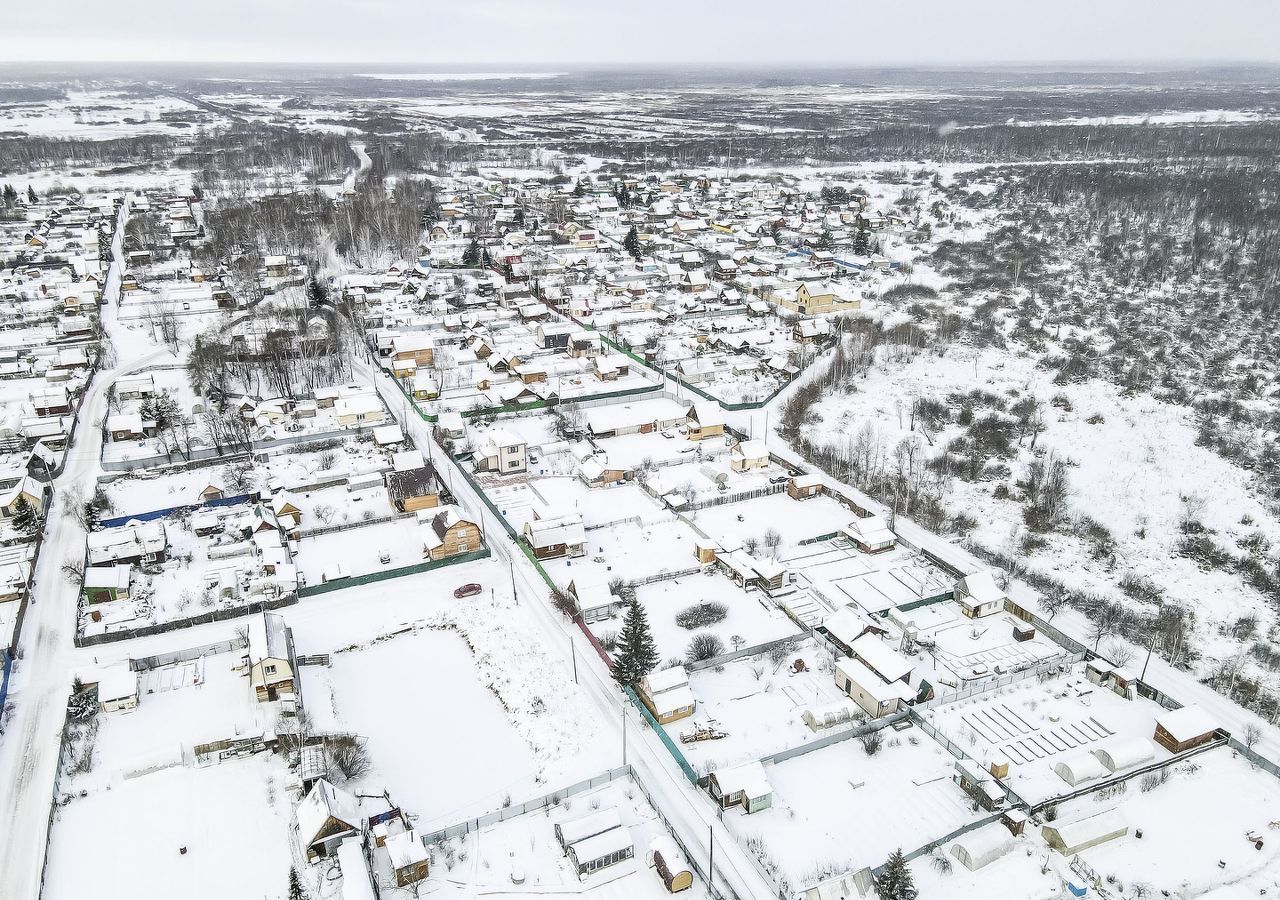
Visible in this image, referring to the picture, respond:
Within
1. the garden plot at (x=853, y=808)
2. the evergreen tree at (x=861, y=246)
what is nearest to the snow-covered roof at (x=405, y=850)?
the garden plot at (x=853, y=808)

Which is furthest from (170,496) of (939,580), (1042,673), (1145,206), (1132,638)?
(1145,206)

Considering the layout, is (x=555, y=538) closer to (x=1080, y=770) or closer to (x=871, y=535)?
(x=871, y=535)

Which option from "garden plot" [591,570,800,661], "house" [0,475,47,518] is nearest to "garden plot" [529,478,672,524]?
"garden plot" [591,570,800,661]

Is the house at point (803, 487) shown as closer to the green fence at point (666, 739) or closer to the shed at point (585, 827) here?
the green fence at point (666, 739)

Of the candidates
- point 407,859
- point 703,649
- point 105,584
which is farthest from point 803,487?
point 105,584

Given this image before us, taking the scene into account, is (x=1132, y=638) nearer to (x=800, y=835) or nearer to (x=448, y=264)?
(x=800, y=835)

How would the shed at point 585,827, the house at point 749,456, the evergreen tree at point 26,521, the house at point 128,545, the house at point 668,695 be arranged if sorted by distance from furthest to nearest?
the house at point 749,456 → the evergreen tree at point 26,521 → the house at point 128,545 → the house at point 668,695 → the shed at point 585,827
